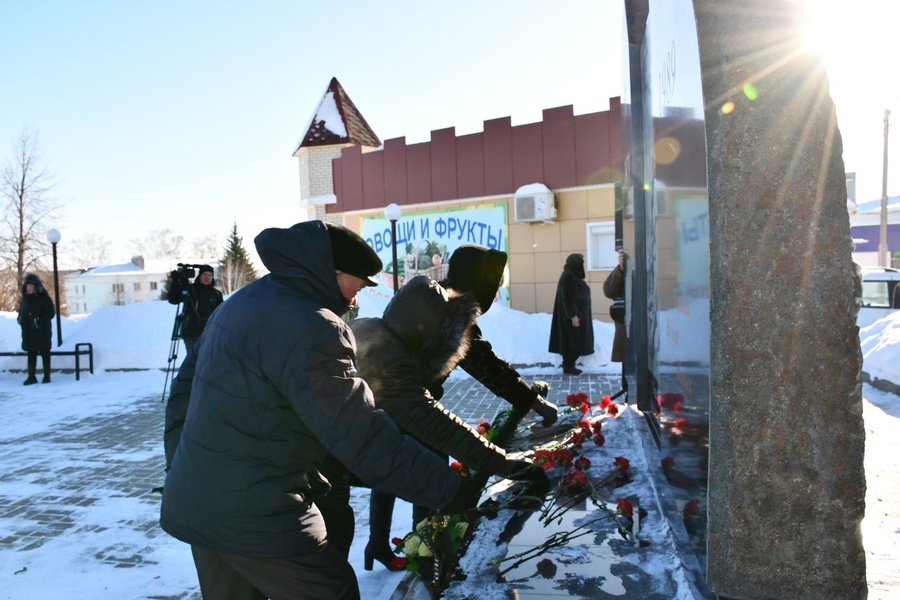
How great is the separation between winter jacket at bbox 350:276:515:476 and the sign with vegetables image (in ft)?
41.6

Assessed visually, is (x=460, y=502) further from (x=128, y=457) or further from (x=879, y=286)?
(x=879, y=286)

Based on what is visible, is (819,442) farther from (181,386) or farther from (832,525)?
(181,386)

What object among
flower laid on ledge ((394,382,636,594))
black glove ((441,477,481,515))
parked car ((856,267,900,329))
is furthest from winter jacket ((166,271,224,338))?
parked car ((856,267,900,329))

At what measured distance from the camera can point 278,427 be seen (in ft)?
6.08

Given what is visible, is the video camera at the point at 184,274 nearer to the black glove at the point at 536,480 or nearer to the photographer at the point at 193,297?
the photographer at the point at 193,297

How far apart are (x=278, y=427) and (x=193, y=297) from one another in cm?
774

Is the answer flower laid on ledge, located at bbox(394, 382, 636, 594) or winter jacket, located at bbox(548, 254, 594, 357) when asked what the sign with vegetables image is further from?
flower laid on ledge, located at bbox(394, 382, 636, 594)

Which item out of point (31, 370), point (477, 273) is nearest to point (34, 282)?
point (31, 370)

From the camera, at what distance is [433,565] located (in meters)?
2.42

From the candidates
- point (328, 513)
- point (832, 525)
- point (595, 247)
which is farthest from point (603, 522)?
point (595, 247)

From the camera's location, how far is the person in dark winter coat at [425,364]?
103 inches

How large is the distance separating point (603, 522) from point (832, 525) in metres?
1.39

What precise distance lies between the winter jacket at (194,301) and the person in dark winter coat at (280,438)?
721 centimetres

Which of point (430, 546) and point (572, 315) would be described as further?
point (572, 315)
